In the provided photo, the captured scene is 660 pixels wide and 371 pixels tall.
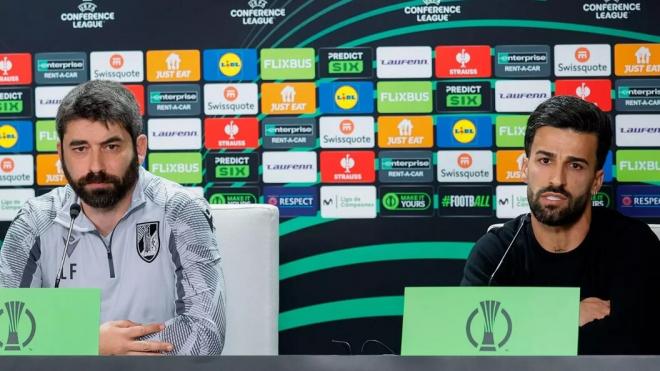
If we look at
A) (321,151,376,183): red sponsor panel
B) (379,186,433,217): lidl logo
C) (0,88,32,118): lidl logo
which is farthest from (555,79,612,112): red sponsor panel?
(0,88,32,118): lidl logo

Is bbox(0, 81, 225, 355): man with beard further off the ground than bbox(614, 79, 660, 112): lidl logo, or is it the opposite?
bbox(614, 79, 660, 112): lidl logo

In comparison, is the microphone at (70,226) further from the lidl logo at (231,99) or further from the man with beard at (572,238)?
the lidl logo at (231,99)

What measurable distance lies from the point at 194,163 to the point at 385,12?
96 cm

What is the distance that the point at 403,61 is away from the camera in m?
3.01

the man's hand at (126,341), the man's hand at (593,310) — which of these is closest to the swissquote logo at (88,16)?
the man's hand at (126,341)

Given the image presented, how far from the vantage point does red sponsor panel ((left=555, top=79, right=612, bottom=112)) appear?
9.77 ft

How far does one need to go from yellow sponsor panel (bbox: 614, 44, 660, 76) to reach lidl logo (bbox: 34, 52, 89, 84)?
2.10 meters

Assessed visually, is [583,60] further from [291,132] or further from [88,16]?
[88,16]

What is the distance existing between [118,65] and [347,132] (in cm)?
97

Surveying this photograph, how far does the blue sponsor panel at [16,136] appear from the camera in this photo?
311 cm

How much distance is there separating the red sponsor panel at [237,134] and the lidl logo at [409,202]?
0.57 metres

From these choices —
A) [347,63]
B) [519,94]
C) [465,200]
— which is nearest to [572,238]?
[465,200]

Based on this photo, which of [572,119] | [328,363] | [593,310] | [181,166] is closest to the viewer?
[328,363]

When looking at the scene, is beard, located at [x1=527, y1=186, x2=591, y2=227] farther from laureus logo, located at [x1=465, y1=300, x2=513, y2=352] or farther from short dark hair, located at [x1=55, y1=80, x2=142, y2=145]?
short dark hair, located at [x1=55, y1=80, x2=142, y2=145]
